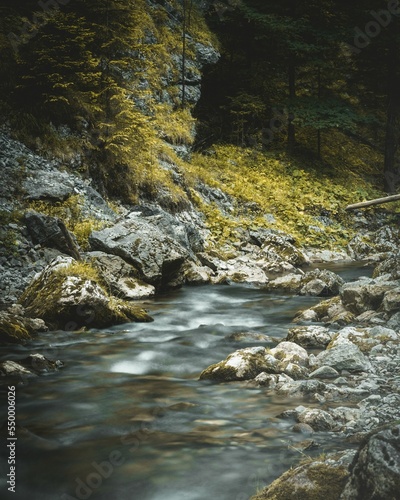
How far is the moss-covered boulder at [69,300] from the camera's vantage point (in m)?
7.57

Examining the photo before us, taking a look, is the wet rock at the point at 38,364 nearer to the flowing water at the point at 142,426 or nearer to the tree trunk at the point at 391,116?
the flowing water at the point at 142,426

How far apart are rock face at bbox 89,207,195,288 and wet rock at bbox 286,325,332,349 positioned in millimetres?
4241

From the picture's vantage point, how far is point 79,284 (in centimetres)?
773

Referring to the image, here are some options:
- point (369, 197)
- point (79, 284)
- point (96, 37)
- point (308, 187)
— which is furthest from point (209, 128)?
point (79, 284)

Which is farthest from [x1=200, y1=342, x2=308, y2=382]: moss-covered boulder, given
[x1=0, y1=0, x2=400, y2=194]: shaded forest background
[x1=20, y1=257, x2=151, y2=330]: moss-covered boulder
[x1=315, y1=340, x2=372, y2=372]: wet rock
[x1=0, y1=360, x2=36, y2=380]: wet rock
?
[x1=0, y1=0, x2=400, y2=194]: shaded forest background

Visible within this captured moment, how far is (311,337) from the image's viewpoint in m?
6.93

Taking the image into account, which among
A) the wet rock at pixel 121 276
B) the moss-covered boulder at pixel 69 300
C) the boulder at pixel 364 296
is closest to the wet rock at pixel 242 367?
the moss-covered boulder at pixel 69 300

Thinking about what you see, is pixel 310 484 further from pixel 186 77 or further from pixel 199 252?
pixel 186 77

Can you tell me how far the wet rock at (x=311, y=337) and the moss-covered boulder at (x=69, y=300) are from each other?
2.89 m

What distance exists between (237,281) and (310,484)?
9847 millimetres

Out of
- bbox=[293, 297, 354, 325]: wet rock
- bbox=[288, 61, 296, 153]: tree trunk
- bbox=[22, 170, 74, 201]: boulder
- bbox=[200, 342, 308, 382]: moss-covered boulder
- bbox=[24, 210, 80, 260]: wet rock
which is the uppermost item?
bbox=[288, 61, 296, 153]: tree trunk

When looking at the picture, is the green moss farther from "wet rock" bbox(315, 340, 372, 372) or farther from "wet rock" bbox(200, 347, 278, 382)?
"wet rock" bbox(315, 340, 372, 372)

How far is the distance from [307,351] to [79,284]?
363 cm

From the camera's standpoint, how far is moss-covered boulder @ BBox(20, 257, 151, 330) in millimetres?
7570
